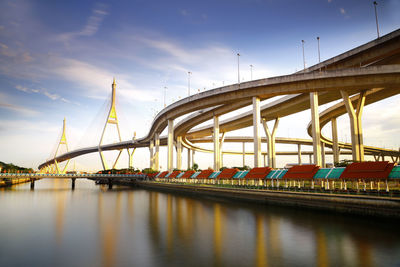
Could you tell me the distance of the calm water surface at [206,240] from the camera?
12.5m

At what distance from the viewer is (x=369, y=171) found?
73.4 ft

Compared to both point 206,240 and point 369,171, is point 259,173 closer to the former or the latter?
point 369,171

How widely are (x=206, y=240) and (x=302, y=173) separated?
1636 centimetres

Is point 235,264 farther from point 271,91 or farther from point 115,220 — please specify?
point 271,91

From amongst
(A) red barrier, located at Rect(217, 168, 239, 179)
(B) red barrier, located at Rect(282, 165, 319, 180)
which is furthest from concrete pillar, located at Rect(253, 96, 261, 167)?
(B) red barrier, located at Rect(282, 165, 319, 180)

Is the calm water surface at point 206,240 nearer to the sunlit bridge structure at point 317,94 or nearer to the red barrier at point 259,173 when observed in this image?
the red barrier at point 259,173

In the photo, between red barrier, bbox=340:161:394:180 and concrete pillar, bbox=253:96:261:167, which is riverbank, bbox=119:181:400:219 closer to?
red barrier, bbox=340:161:394:180

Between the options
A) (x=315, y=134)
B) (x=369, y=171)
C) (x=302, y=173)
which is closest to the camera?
(x=369, y=171)

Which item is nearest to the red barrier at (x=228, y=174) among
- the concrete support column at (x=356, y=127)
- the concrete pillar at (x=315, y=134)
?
the concrete pillar at (x=315, y=134)

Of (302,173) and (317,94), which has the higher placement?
(317,94)

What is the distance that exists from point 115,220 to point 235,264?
47.3ft

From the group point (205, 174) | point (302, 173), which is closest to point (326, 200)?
point (302, 173)

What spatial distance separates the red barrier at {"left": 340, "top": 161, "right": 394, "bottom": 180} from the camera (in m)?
21.3

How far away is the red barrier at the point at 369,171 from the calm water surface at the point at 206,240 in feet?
14.3
